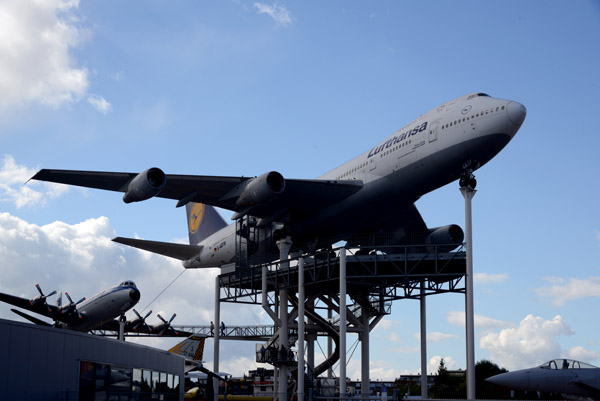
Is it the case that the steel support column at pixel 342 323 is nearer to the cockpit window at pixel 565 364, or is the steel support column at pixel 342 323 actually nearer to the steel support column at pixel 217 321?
the cockpit window at pixel 565 364

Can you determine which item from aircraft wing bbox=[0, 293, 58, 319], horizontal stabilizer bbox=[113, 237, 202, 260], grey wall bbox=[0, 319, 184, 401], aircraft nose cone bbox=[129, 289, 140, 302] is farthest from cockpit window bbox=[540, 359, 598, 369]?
aircraft wing bbox=[0, 293, 58, 319]

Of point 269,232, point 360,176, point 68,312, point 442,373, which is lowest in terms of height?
point 442,373

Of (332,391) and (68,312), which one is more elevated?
(68,312)

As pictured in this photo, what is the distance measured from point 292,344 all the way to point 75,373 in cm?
2978

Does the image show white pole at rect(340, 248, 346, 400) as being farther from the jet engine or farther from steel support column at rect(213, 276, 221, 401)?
steel support column at rect(213, 276, 221, 401)

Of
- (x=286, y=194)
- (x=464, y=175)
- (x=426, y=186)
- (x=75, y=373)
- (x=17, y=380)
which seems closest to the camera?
(x=17, y=380)

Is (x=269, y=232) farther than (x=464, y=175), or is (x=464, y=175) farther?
(x=269, y=232)

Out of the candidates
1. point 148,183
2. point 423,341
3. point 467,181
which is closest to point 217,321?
point 423,341

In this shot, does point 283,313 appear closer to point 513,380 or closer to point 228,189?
point 228,189

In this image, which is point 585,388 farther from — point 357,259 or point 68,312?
point 68,312

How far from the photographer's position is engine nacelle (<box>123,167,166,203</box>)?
40781 millimetres

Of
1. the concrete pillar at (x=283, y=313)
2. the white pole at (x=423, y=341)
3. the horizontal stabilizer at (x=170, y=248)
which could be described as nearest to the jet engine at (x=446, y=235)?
the white pole at (x=423, y=341)

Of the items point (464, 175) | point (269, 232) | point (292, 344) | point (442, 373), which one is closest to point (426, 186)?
point (464, 175)

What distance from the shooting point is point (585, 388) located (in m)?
37.7
